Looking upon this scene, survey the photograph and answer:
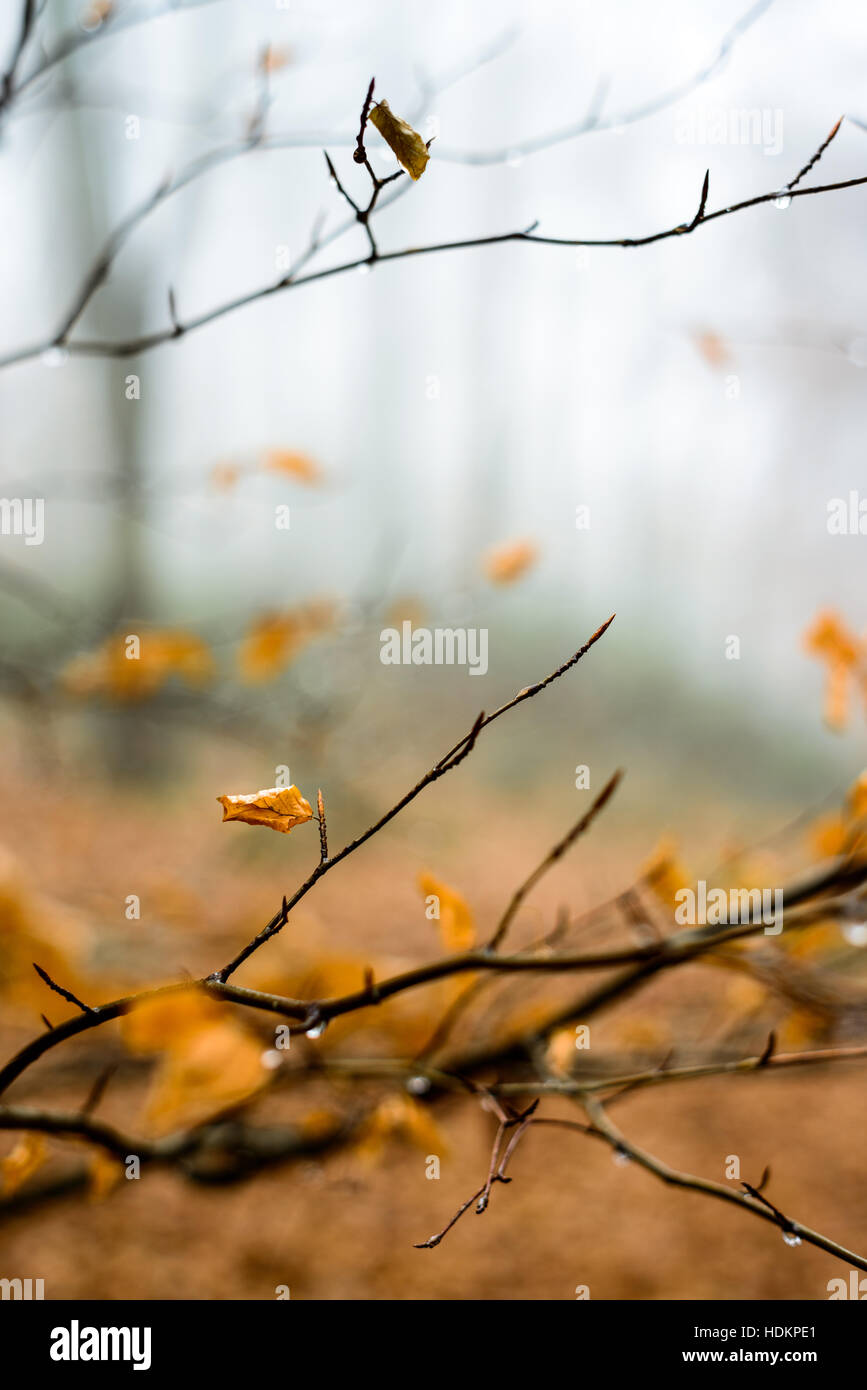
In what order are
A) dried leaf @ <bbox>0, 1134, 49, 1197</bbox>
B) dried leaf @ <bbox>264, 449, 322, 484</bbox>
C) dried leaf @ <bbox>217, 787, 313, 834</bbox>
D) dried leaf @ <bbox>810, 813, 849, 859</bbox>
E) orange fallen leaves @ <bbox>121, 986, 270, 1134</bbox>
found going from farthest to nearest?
dried leaf @ <bbox>264, 449, 322, 484</bbox>
dried leaf @ <bbox>810, 813, 849, 859</bbox>
orange fallen leaves @ <bbox>121, 986, 270, 1134</bbox>
dried leaf @ <bbox>0, 1134, 49, 1197</bbox>
dried leaf @ <bbox>217, 787, 313, 834</bbox>

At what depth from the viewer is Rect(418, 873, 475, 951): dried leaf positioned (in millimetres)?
556

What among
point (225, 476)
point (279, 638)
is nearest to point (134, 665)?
point (279, 638)

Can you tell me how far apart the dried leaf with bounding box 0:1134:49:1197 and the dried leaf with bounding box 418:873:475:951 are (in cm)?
31

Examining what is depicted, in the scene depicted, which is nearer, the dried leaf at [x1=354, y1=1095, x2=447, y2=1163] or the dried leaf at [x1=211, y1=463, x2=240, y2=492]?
the dried leaf at [x1=354, y1=1095, x2=447, y2=1163]

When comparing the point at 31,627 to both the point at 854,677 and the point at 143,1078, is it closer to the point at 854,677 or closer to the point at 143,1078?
the point at 143,1078

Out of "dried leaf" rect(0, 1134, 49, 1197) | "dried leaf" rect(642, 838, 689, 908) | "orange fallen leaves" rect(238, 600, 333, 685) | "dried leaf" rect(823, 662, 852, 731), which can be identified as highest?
"orange fallen leaves" rect(238, 600, 333, 685)

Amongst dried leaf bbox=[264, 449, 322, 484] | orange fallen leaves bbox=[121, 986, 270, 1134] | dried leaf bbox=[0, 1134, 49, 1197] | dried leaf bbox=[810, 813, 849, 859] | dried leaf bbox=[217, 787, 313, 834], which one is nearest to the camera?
dried leaf bbox=[217, 787, 313, 834]

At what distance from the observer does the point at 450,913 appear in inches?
22.2

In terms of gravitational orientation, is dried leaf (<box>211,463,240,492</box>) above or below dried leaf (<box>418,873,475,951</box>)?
above

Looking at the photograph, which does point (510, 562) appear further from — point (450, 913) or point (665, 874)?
point (450, 913)

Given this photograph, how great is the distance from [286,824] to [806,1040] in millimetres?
891

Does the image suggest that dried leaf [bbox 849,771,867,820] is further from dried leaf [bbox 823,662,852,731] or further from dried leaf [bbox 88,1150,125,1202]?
dried leaf [bbox 88,1150,125,1202]

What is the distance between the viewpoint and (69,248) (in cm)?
487

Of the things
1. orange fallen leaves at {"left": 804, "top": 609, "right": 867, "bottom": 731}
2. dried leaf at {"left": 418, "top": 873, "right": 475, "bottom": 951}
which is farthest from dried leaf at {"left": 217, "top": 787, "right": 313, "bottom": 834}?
orange fallen leaves at {"left": 804, "top": 609, "right": 867, "bottom": 731}
